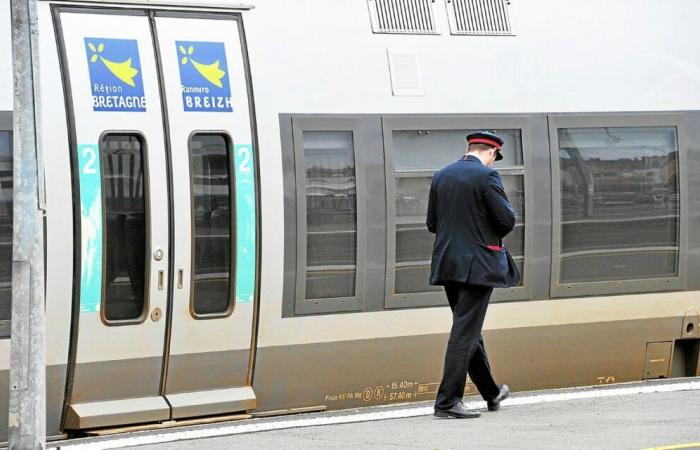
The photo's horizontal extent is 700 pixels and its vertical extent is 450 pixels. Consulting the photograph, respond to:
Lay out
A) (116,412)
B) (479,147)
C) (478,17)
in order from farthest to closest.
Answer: (478,17) < (479,147) < (116,412)

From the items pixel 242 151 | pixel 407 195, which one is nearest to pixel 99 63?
pixel 242 151

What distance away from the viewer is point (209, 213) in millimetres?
8578

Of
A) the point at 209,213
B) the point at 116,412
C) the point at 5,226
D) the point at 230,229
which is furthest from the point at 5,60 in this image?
the point at 116,412

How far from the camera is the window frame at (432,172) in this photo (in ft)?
30.4

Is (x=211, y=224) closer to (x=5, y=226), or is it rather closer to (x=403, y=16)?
(x=5, y=226)

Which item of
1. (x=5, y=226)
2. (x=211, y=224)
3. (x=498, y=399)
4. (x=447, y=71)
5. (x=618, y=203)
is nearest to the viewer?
(x=5, y=226)

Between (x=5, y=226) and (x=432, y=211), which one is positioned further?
(x=432, y=211)

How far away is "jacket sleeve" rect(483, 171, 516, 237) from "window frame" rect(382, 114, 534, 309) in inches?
43.9

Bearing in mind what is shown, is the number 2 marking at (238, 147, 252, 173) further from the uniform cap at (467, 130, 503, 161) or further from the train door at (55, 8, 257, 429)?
the uniform cap at (467, 130, 503, 161)

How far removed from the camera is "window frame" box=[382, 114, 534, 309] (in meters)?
9.27

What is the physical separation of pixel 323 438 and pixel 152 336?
1307 mm

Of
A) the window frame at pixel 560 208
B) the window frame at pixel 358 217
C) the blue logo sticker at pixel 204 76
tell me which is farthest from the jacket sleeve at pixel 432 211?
the window frame at pixel 560 208

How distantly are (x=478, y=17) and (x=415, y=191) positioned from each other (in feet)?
4.49

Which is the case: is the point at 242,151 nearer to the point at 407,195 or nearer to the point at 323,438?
the point at 407,195
